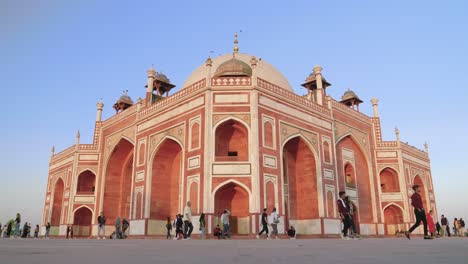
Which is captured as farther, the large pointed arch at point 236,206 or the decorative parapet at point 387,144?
the decorative parapet at point 387,144

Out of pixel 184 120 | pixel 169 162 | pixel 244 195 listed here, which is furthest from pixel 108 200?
pixel 244 195

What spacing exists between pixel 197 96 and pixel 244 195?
224 inches

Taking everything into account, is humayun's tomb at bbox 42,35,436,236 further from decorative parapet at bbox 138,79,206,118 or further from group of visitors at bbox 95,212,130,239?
group of visitors at bbox 95,212,130,239

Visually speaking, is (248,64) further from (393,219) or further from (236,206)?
(393,219)

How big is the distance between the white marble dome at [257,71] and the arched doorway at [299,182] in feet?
21.6

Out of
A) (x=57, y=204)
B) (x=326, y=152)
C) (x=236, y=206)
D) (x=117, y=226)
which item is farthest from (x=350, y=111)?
(x=57, y=204)

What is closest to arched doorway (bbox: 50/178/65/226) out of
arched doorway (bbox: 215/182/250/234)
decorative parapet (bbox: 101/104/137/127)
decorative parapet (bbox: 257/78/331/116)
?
decorative parapet (bbox: 101/104/137/127)

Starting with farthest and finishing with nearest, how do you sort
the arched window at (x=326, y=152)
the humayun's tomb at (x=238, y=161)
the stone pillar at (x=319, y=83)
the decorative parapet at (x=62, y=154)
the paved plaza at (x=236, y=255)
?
the decorative parapet at (x=62, y=154) < the stone pillar at (x=319, y=83) < the arched window at (x=326, y=152) < the humayun's tomb at (x=238, y=161) < the paved plaza at (x=236, y=255)

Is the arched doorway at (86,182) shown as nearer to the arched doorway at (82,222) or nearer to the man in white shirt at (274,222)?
the arched doorway at (82,222)

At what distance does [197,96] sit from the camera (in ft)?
62.1

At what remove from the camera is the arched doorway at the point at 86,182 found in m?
27.6

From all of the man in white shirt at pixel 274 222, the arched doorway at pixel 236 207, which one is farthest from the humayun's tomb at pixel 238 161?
the man in white shirt at pixel 274 222

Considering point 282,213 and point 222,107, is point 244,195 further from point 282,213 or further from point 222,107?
point 222,107

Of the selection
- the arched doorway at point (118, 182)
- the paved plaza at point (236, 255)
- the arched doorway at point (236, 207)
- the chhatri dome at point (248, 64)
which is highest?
the chhatri dome at point (248, 64)
